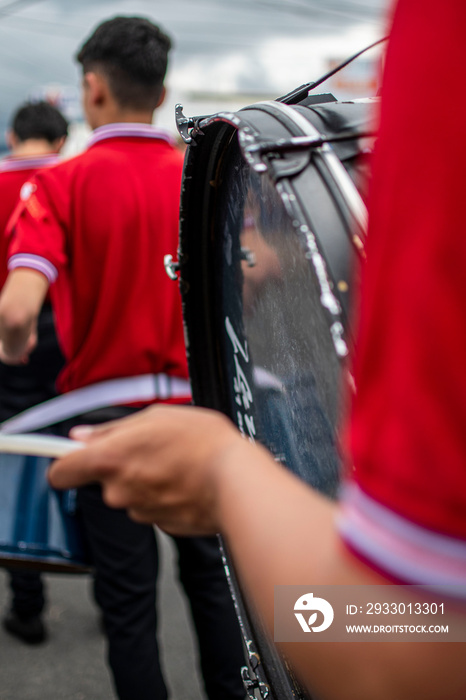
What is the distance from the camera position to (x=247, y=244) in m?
0.93

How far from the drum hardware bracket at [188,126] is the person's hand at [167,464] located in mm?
451

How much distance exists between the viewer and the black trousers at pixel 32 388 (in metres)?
2.50

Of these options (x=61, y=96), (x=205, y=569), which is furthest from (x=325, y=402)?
(x=61, y=96)

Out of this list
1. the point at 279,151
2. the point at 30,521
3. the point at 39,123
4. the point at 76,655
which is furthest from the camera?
the point at 39,123

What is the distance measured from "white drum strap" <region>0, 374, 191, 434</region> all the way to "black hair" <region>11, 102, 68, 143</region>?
1534mm

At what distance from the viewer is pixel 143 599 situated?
73.4 inches

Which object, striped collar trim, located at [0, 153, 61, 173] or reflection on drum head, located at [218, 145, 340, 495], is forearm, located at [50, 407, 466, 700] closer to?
reflection on drum head, located at [218, 145, 340, 495]

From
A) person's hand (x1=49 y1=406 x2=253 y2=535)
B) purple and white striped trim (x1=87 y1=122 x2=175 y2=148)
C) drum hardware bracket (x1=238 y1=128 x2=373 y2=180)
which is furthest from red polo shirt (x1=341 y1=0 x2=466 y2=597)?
purple and white striped trim (x1=87 y1=122 x2=175 y2=148)

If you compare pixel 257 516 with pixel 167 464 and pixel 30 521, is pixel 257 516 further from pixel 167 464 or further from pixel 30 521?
pixel 30 521

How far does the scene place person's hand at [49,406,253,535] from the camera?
0.49 metres

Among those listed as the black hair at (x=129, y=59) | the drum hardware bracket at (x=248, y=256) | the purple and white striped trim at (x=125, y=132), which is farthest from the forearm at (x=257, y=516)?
the black hair at (x=129, y=59)

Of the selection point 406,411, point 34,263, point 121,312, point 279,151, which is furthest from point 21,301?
point 406,411

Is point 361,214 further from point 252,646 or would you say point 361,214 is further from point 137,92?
point 137,92

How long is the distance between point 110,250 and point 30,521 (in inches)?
26.5
